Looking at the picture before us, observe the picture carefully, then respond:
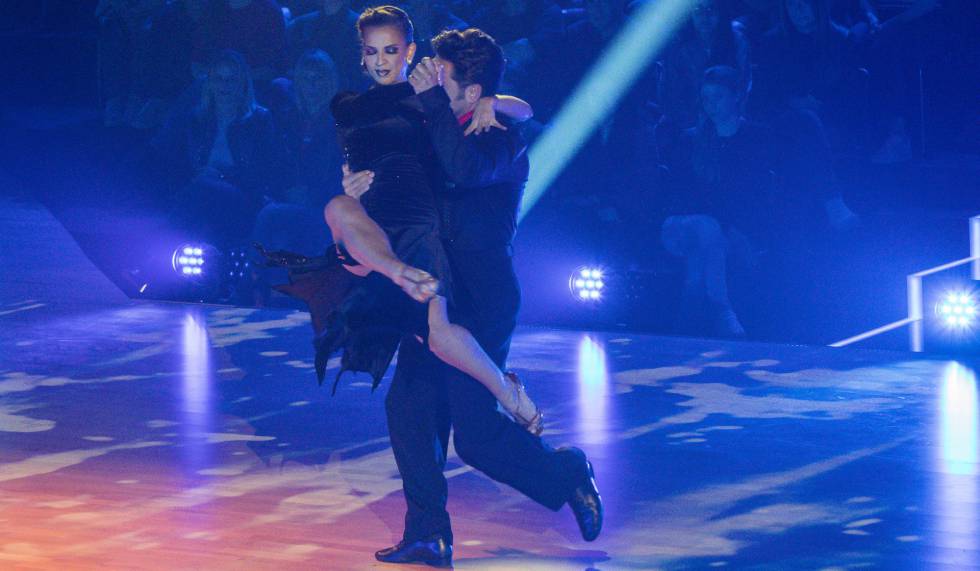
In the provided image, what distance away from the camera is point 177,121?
920cm

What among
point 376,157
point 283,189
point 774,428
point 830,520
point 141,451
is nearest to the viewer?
point 376,157

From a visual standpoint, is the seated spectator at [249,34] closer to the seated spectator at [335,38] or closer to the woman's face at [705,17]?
the seated spectator at [335,38]

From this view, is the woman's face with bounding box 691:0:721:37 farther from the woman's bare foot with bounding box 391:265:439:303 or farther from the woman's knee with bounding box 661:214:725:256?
the woman's bare foot with bounding box 391:265:439:303

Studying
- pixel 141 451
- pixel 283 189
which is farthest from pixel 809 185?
pixel 141 451

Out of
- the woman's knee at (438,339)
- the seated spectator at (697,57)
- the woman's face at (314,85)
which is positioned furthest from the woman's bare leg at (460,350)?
the woman's face at (314,85)

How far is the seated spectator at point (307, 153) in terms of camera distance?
865 cm

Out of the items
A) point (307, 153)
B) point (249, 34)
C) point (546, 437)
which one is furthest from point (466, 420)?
point (249, 34)

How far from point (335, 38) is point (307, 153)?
73 centimetres

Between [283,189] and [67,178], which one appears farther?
[67,178]

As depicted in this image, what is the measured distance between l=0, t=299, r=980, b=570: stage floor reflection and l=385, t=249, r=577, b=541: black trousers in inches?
8.1

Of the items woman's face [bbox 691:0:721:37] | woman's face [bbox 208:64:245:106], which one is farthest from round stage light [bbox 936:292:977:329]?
woman's face [bbox 208:64:245:106]

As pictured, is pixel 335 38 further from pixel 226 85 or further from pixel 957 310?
pixel 957 310

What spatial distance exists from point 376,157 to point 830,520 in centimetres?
175

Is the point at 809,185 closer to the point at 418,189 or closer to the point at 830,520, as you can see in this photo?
the point at 830,520
